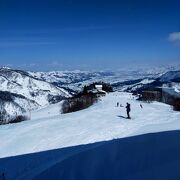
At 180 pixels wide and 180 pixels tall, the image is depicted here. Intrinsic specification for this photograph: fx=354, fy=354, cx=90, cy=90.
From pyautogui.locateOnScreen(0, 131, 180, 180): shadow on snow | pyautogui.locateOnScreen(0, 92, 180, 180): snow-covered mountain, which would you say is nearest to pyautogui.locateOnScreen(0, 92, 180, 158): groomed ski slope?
pyautogui.locateOnScreen(0, 92, 180, 180): snow-covered mountain

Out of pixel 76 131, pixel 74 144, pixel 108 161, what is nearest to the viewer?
pixel 108 161

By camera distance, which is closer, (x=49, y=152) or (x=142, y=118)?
(x=49, y=152)

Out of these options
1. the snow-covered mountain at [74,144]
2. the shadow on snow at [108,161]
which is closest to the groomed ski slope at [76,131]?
the snow-covered mountain at [74,144]

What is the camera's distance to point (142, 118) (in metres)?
29.3

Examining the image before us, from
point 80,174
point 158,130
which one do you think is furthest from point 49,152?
point 158,130

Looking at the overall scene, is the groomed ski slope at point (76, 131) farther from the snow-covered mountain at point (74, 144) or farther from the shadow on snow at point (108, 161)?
the shadow on snow at point (108, 161)

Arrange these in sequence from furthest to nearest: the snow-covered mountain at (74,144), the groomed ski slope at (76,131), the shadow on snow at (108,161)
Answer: the groomed ski slope at (76,131), the snow-covered mountain at (74,144), the shadow on snow at (108,161)

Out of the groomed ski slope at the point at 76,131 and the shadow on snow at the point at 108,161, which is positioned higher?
the shadow on snow at the point at 108,161

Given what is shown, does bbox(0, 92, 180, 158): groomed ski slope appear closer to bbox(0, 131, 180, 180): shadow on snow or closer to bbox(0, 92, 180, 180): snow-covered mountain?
bbox(0, 92, 180, 180): snow-covered mountain

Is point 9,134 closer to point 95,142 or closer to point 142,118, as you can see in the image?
point 95,142

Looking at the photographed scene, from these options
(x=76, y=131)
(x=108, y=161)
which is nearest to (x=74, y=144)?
(x=76, y=131)

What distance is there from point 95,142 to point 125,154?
4355 mm

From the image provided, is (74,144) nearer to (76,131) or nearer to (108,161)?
(76,131)

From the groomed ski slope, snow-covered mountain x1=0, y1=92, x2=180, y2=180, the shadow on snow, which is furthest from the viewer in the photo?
the groomed ski slope
